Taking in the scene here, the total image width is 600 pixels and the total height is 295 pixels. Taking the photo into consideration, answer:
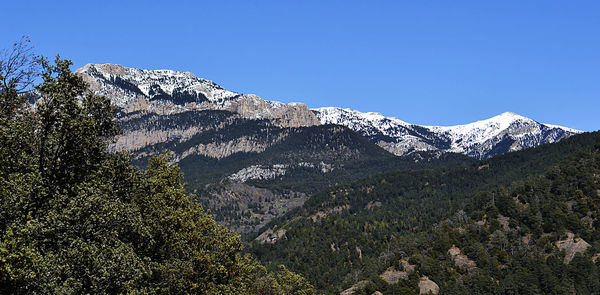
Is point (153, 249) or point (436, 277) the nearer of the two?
point (153, 249)

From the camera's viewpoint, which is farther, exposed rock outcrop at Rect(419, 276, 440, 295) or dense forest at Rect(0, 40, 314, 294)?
exposed rock outcrop at Rect(419, 276, 440, 295)

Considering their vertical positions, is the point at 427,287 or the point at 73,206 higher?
the point at 73,206

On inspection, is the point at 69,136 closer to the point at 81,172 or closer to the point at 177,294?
the point at 81,172

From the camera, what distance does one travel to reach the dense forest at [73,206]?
28609mm

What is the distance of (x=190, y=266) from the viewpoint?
145ft

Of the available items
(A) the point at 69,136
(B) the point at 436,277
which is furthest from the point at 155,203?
(B) the point at 436,277

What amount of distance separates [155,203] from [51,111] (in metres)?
13.1

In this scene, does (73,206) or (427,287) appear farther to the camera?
(427,287)

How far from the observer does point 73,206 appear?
102 feet

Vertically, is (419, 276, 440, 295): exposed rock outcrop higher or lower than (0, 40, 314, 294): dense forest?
lower

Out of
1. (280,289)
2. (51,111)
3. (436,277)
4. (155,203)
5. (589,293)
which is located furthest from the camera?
(436,277)

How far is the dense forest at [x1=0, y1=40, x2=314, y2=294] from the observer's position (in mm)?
28609

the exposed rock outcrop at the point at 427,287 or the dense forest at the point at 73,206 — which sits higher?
the dense forest at the point at 73,206

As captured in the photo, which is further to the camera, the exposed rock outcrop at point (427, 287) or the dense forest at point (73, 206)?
the exposed rock outcrop at point (427, 287)
